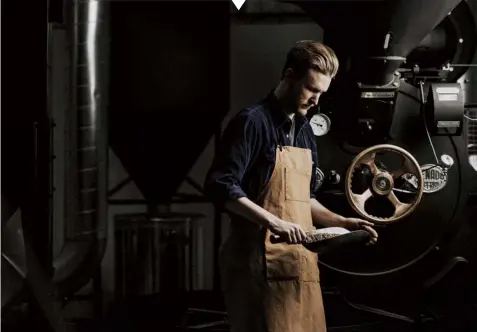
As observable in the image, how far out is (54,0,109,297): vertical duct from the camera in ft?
7.88

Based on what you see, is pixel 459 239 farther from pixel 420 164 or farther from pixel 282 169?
pixel 282 169

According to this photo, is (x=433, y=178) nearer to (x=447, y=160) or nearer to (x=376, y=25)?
(x=447, y=160)

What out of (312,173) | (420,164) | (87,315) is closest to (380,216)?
(420,164)

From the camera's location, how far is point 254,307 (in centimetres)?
198

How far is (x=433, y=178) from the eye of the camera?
270 cm

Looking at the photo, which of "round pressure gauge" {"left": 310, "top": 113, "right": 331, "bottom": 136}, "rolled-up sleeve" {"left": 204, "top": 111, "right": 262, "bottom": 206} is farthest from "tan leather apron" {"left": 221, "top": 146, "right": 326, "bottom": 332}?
"round pressure gauge" {"left": 310, "top": 113, "right": 331, "bottom": 136}

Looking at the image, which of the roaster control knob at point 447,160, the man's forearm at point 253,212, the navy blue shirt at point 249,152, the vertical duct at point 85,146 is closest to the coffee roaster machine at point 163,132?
the vertical duct at point 85,146

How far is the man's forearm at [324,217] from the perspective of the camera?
2.11 meters

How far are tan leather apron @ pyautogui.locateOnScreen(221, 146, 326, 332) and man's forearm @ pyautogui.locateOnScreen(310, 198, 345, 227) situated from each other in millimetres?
84

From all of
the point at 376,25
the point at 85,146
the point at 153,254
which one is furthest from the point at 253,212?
the point at 376,25

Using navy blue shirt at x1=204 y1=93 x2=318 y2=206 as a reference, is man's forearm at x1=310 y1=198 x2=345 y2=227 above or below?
below

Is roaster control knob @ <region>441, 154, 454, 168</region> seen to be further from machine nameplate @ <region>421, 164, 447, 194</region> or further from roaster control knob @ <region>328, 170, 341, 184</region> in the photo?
roaster control knob @ <region>328, 170, 341, 184</region>

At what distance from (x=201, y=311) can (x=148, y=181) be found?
51cm

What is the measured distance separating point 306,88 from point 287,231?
0.44 m
